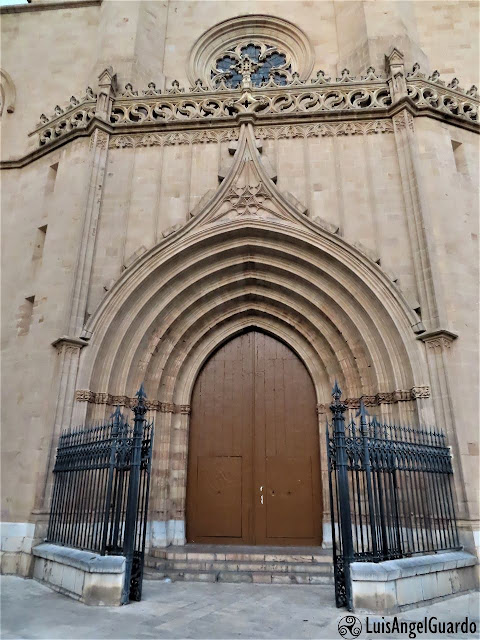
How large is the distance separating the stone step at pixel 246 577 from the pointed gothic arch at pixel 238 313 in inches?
68.1

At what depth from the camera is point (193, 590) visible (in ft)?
22.3

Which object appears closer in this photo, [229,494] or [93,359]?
[93,359]

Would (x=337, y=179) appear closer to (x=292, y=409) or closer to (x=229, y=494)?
(x=292, y=409)

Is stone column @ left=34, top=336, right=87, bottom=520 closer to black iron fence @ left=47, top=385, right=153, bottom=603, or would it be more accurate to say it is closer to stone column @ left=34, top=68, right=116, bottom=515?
stone column @ left=34, top=68, right=116, bottom=515

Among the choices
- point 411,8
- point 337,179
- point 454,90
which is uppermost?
point 411,8

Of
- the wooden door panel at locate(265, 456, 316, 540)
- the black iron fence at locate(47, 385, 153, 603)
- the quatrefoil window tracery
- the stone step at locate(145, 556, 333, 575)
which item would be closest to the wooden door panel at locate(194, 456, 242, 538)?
the wooden door panel at locate(265, 456, 316, 540)

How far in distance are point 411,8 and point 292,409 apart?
38.5 ft

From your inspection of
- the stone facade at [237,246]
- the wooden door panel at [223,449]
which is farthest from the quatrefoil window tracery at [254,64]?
the wooden door panel at [223,449]

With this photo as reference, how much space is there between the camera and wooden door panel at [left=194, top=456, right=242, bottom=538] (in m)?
9.78

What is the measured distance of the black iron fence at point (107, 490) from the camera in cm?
630

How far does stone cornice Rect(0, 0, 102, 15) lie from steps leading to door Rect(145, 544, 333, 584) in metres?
15.6

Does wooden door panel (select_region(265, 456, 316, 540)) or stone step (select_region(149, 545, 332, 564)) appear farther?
wooden door panel (select_region(265, 456, 316, 540))

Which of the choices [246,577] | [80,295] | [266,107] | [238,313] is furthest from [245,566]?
[266,107]

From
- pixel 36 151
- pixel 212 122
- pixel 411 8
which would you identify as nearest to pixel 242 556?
pixel 212 122
